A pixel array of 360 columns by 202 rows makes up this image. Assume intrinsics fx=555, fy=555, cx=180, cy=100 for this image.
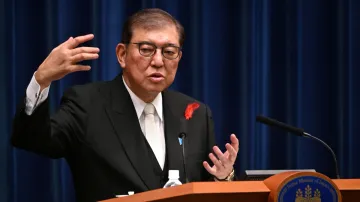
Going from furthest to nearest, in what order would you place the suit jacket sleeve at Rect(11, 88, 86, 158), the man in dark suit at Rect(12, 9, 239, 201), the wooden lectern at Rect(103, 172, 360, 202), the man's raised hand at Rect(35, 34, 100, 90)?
the man in dark suit at Rect(12, 9, 239, 201) → the suit jacket sleeve at Rect(11, 88, 86, 158) → the man's raised hand at Rect(35, 34, 100, 90) → the wooden lectern at Rect(103, 172, 360, 202)

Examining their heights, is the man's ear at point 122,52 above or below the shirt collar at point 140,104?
above

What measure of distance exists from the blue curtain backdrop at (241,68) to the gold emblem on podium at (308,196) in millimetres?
2115

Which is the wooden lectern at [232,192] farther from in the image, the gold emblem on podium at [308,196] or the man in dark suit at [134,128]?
the man in dark suit at [134,128]

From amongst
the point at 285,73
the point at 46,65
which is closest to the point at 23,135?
the point at 46,65

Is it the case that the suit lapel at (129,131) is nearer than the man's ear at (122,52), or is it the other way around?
the suit lapel at (129,131)

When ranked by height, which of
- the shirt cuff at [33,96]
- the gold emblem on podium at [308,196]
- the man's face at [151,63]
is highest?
the man's face at [151,63]

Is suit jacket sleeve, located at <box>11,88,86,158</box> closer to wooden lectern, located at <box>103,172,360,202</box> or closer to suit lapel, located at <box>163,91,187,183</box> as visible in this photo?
suit lapel, located at <box>163,91,187,183</box>

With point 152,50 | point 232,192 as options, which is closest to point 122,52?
point 152,50

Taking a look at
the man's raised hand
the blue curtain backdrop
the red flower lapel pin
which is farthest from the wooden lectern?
the blue curtain backdrop

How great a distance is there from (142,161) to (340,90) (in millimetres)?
1681

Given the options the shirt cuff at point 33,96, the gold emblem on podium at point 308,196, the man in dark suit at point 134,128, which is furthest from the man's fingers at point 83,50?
the gold emblem on podium at point 308,196

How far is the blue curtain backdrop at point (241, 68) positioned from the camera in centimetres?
296

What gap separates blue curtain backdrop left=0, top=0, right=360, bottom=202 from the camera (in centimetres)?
296

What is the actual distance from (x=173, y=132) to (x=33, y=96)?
0.66m
